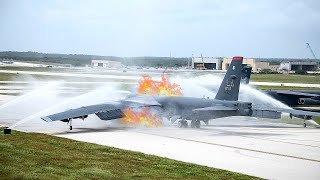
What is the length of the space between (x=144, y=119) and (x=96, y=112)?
5603 mm

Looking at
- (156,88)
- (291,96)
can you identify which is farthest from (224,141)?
(291,96)

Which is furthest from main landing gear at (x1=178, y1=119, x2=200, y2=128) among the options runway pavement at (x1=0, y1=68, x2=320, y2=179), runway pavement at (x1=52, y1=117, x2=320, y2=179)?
runway pavement at (x1=52, y1=117, x2=320, y2=179)

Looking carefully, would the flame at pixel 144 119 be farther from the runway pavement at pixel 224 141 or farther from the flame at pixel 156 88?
the flame at pixel 156 88

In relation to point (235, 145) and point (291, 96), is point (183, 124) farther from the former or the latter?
point (291, 96)

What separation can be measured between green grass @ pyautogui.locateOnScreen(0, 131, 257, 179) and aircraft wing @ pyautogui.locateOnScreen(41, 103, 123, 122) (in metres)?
7.07

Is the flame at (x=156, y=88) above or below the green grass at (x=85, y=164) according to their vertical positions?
Answer: above

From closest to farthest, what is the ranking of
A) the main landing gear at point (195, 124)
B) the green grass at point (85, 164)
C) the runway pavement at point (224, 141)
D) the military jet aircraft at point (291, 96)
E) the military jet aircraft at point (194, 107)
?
the green grass at point (85, 164) → the runway pavement at point (224, 141) → the military jet aircraft at point (194, 107) → the main landing gear at point (195, 124) → the military jet aircraft at point (291, 96)

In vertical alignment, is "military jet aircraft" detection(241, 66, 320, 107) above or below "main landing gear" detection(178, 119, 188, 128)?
above

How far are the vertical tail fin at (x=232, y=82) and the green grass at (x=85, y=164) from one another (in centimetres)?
1479

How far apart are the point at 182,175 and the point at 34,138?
49.0ft

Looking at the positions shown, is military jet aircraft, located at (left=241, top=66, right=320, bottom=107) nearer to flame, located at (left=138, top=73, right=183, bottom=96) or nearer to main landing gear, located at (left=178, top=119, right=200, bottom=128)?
flame, located at (left=138, top=73, right=183, bottom=96)

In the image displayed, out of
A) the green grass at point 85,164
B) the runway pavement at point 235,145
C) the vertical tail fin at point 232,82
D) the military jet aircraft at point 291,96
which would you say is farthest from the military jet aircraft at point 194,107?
the military jet aircraft at point 291,96

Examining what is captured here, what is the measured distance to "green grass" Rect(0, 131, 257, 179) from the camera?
2492 centimetres

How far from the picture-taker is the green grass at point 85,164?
2492 cm
